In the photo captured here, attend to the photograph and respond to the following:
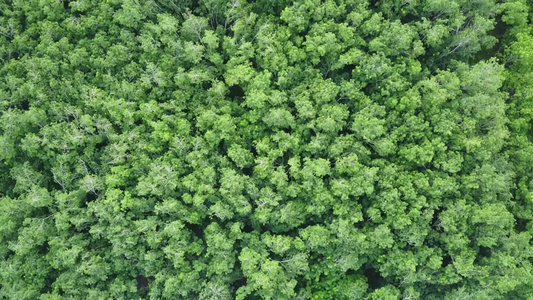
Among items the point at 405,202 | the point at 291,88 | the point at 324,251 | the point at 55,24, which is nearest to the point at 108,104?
the point at 55,24

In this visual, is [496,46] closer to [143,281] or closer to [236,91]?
[236,91]

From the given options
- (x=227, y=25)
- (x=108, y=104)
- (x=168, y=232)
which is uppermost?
(x=227, y=25)

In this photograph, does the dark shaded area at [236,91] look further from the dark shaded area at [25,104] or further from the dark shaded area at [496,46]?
the dark shaded area at [496,46]

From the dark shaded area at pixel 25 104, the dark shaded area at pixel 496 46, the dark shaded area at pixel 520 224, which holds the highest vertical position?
the dark shaded area at pixel 496 46

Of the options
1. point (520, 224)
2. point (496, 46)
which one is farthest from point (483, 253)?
point (496, 46)

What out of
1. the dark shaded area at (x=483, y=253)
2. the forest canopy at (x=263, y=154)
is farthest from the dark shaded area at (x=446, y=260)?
the dark shaded area at (x=483, y=253)

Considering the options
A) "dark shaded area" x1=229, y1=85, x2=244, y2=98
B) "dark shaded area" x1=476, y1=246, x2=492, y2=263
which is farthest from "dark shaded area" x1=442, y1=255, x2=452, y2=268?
"dark shaded area" x1=229, y1=85, x2=244, y2=98

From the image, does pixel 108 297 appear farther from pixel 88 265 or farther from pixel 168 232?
pixel 168 232

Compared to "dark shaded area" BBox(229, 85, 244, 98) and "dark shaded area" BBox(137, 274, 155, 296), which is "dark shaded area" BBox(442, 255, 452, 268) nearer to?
"dark shaded area" BBox(229, 85, 244, 98)
